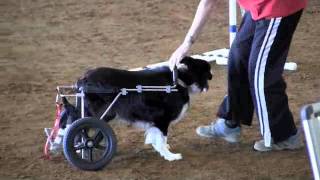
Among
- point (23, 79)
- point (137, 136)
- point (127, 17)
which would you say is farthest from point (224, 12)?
point (137, 136)

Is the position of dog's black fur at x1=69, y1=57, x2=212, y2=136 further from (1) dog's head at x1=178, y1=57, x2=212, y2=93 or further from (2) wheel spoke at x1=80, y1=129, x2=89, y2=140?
(2) wheel spoke at x1=80, y1=129, x2=89, y2=140

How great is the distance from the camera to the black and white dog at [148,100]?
405cm

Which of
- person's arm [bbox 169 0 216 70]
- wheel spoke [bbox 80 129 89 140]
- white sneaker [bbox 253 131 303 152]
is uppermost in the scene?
person's arm [bbox 169 0 216 70]

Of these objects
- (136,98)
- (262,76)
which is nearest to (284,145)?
(262,76)

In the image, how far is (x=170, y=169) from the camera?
4.20m

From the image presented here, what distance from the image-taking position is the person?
4039mm

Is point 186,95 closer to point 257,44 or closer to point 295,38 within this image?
point 257,44

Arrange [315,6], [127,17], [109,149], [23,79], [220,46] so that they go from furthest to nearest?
[315,6], [127,17], [220,46], [23,79], [109,149]

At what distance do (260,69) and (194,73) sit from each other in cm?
52

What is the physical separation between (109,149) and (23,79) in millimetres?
2529

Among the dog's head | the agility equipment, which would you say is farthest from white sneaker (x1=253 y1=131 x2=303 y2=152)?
the agility equipment

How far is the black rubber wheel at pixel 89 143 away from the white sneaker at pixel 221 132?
1.02m

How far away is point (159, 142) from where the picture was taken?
4230mm

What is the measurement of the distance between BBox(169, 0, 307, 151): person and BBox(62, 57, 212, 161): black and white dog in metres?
0.20
